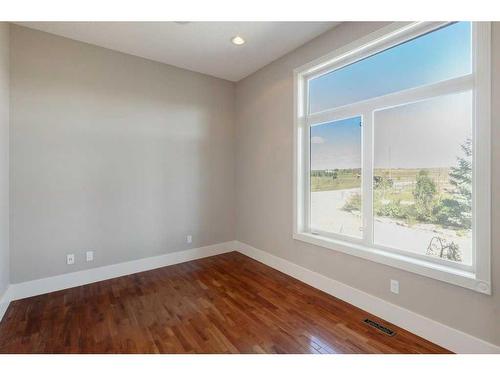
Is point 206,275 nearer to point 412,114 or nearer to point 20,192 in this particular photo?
point 20,192

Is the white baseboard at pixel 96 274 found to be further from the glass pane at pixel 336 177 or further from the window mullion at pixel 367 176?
the window mullion at pixel 367 176

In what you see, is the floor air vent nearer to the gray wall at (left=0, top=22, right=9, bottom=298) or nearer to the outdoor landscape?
the outdoor landscape

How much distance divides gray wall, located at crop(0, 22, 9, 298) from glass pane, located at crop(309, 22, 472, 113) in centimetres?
325

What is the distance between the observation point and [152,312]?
7.79 ft

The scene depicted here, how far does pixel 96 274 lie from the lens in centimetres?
306

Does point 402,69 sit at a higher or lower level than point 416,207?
higher

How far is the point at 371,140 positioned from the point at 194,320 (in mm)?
2432

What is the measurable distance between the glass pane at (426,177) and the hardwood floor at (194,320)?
0.81m

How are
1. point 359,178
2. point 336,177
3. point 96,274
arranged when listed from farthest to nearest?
1. point 96,274
2. point 336,177
3. point 359,178

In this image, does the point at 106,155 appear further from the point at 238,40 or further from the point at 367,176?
the point at 367,176

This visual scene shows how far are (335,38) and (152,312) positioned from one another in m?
3.41

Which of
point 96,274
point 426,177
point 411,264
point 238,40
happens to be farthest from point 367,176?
point 96,274

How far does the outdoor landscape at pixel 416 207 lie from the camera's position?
1899mm

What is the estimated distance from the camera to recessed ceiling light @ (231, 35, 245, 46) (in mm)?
2852
